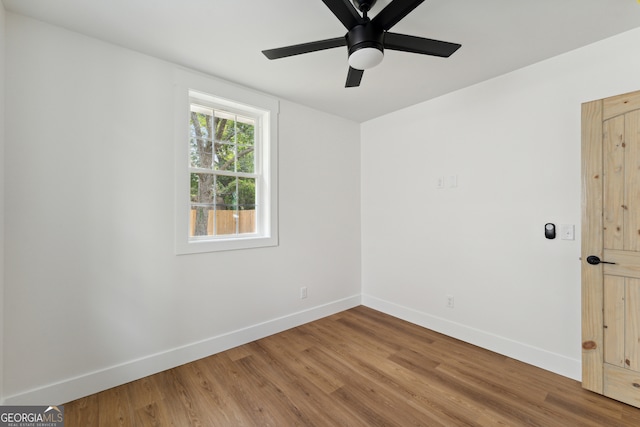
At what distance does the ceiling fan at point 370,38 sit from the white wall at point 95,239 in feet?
4.26

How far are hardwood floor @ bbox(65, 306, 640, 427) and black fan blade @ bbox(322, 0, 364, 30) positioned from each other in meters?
2.29

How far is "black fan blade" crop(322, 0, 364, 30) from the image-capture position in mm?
1277

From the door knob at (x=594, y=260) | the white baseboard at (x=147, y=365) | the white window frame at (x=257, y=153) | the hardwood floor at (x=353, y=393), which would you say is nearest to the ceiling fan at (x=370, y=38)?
the white window frame at (x=257, y=153)

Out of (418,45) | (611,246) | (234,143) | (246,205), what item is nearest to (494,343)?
(611,246)

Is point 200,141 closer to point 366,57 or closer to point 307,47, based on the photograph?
point 307,47

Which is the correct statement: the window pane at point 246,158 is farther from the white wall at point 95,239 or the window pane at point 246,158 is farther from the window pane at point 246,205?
the white wall at point 95,239

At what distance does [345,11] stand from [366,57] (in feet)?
0.80

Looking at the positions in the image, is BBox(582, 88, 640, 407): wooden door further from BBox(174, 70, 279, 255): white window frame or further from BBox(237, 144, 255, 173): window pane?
BBox(237, 144, 255, 173): window pane

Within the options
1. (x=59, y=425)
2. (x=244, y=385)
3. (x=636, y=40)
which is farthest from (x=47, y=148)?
(x=636, y=40)

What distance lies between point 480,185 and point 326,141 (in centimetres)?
176

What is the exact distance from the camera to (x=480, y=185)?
8.64ft

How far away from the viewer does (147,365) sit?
2.15m

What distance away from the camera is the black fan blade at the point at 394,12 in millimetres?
1278

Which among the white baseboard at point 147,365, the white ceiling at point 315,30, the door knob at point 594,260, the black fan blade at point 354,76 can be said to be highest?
the white ceiling at point 315,30
